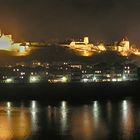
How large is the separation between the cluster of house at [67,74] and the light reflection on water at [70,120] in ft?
91.9

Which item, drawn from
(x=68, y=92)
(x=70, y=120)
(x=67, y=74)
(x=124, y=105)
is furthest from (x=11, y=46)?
(x=70, y=120)

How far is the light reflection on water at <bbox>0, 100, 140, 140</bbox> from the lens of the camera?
98.2 ft

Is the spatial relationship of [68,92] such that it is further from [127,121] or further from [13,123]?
[13,123]

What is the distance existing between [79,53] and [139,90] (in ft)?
185

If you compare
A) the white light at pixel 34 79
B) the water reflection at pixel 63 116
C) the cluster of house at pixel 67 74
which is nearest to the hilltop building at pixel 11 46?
the cluster of house at pixel 67 74

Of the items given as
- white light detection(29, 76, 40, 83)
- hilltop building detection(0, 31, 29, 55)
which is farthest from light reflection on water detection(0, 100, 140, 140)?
hilltop building detection(0, 31, 29, 55)

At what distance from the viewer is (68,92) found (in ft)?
190

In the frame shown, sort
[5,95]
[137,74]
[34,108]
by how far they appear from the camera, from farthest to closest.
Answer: [137,74] < [5,95] < [34,108]

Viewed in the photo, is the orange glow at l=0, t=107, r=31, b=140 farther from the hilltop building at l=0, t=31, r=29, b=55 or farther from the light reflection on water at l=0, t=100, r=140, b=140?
the hilltop building at l=0, t=31, r=29, b=55

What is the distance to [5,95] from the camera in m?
53.2

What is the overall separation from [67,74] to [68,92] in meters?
22.5

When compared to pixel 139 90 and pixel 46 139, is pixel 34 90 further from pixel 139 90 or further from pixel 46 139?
pixel 46 139

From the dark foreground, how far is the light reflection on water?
6253 millimetres

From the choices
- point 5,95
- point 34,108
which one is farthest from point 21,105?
point 5,95
